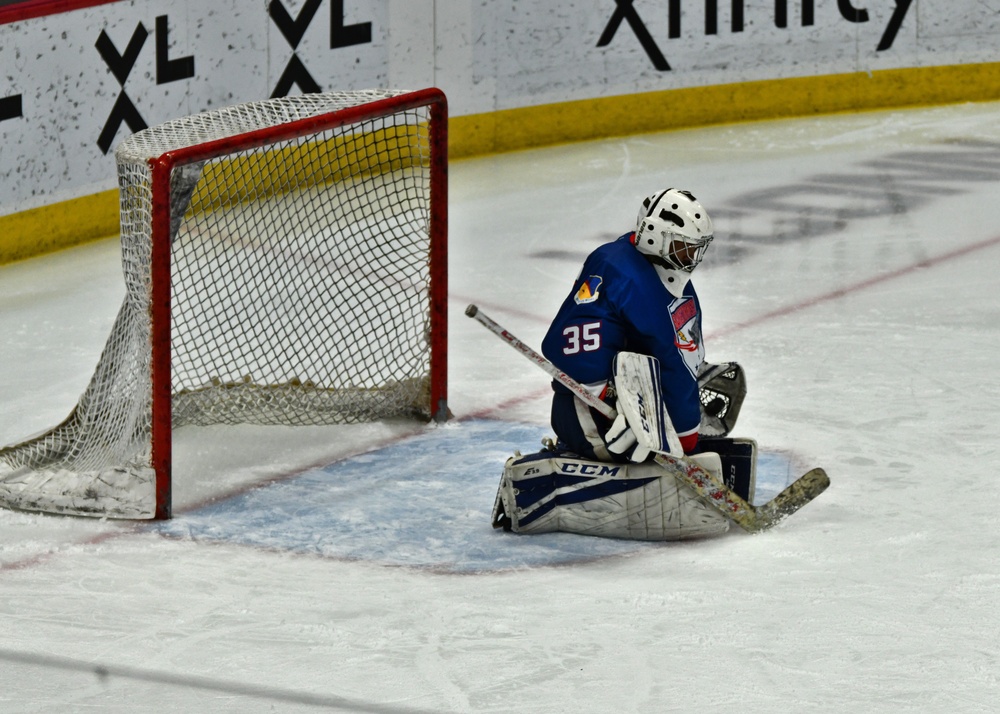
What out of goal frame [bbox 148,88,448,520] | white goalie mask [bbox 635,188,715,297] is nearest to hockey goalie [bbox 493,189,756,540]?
white goalie mask [bbox 635,188,715,297]

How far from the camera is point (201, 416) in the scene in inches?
196

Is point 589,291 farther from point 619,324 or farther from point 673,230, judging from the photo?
point 673,230

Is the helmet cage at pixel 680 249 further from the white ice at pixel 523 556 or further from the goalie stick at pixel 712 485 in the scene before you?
the white ice at pixel 523 556

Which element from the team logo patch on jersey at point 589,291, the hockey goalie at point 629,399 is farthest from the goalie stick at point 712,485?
the team logo patch on jersey at point 589,291

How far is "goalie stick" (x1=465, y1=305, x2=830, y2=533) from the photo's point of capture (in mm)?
4066

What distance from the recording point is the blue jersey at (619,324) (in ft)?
13.3

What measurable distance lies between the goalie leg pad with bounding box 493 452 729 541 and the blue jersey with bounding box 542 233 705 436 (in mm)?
Answer: 203

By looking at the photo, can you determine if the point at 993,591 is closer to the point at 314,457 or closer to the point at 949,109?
the point at 314,457

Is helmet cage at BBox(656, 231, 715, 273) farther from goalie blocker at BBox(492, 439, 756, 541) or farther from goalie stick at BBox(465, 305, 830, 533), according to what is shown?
goalie blocker at BBox(492, 439, 756, 541)

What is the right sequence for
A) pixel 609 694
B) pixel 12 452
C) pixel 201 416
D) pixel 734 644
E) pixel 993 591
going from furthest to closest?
pixel 201 416, pixel 12 452, pixel 993 591, pixel 734 644, pixel 609 694

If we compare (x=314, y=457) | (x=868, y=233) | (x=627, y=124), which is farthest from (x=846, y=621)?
(x=627, y=124)

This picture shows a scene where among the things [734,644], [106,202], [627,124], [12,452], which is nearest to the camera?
[734,644]

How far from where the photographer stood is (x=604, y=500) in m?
4.14

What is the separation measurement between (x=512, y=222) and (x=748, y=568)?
3.82m
